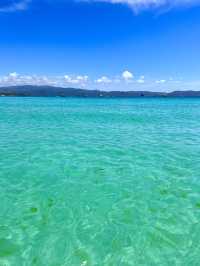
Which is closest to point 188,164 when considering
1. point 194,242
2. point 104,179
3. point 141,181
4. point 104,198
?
point 141,181

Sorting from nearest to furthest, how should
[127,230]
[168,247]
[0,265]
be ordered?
1. [0,265]
2. [168,247]
3. [127,230]

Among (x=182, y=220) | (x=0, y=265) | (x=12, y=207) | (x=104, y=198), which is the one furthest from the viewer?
(x=104, y=198)

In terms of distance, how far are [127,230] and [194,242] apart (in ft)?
5.15

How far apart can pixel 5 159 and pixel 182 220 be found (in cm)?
874

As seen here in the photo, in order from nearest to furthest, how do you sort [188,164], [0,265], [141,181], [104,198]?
[0,265]
[104,198]
[141,181]
[188,164]

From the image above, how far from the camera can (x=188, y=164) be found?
1241 cm

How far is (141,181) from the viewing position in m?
10.1

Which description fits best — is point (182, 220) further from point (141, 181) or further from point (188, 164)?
point (188, 164)

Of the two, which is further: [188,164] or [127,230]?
[188,164]

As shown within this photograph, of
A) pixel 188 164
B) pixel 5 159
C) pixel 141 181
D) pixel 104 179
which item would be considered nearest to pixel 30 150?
pixel 5 159

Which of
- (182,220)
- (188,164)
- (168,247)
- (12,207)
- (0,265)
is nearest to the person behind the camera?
(0,265)

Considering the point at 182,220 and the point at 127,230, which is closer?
the point at 127,230

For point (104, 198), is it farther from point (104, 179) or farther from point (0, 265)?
point (0, 265)

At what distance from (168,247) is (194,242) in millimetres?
708
